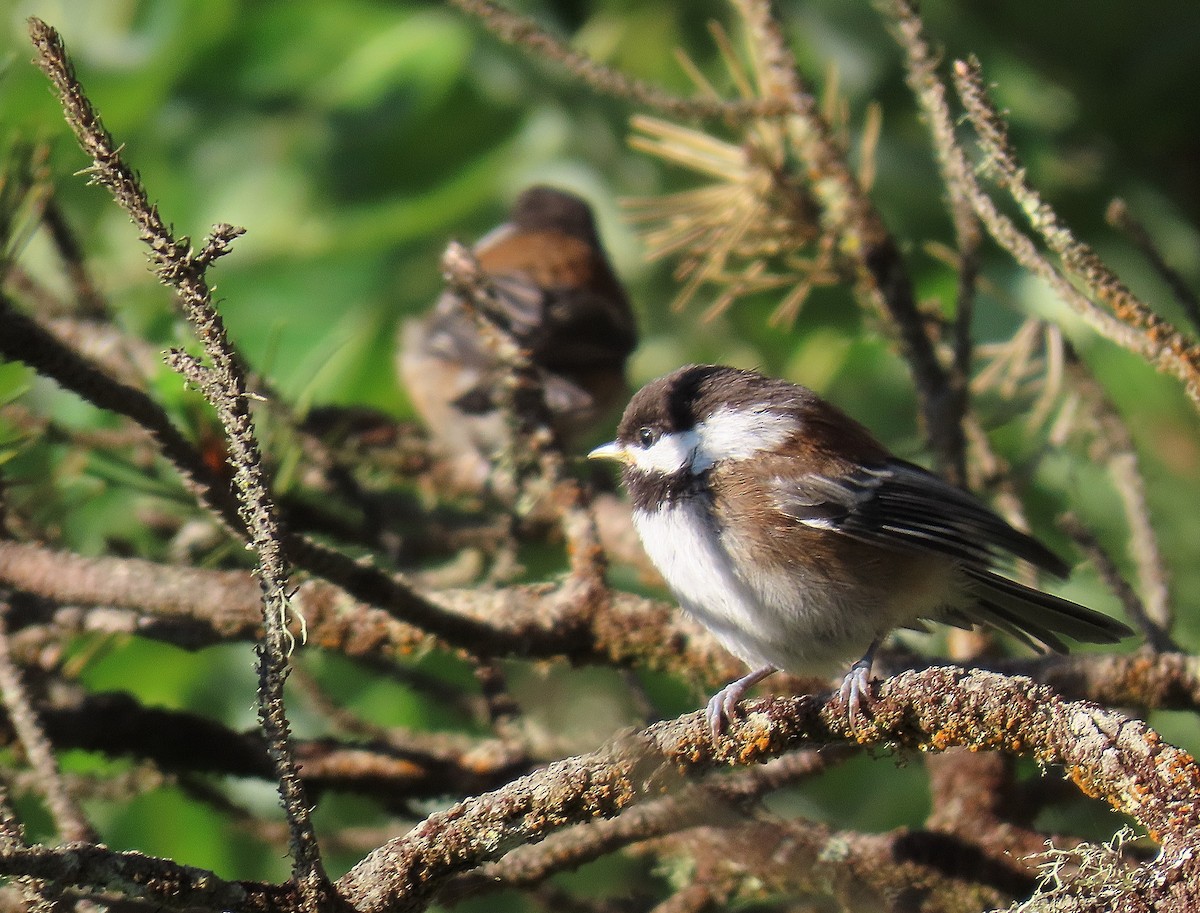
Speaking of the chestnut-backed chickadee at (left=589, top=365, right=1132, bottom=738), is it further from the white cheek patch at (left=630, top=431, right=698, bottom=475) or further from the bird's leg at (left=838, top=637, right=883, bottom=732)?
the bird's leg at (left=838, top=637, right=883, bottom=732)

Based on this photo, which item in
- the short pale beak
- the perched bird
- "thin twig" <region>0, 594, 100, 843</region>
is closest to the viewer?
"thin twig" <region>0, 594, 100, 843</region>

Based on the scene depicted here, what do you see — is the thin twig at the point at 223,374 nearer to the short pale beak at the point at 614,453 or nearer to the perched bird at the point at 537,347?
the short pale beak at the point at 614,453

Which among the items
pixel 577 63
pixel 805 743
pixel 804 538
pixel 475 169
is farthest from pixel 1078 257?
pixel 475 169

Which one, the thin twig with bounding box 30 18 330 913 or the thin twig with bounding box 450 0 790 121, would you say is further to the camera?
the thin twig with bounding box 450 0 790 121

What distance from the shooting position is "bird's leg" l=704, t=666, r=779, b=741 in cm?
160

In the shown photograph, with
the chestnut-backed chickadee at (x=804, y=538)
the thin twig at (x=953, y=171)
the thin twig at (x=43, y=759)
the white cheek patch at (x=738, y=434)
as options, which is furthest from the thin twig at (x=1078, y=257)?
the thin twig at (x=43, y=759)

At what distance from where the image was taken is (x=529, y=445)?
8.16 ft

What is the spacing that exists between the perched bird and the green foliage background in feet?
0.53

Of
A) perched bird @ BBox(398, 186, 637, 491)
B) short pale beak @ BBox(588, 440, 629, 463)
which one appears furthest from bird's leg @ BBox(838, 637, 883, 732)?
perched bird @ BBox(398, 186, 637, 491)

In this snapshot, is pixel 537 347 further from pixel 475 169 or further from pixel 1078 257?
pixel 1078 257

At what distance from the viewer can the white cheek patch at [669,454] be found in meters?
2.45

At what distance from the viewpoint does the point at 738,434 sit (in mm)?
2434

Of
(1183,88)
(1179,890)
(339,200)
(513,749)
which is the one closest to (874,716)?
(1179,890)

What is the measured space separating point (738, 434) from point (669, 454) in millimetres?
149
